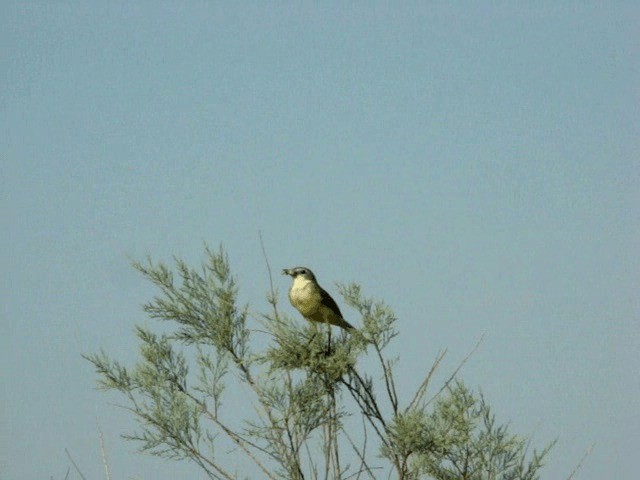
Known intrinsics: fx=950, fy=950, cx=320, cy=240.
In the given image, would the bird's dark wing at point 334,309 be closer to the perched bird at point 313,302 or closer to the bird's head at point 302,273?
the perched bird at point 313,302

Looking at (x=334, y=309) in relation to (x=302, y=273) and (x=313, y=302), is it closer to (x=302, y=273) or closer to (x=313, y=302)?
(x=313, y=302)

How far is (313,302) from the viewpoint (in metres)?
7.42

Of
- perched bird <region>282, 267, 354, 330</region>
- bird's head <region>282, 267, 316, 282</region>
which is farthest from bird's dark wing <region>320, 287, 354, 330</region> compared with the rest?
bird's head <region>282, 267, 316, 282</region>

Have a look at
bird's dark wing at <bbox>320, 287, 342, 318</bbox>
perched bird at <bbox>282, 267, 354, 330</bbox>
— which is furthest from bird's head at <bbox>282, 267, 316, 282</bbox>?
bird's dark wing at <bbox>320, 287, 342, 318</bbox>

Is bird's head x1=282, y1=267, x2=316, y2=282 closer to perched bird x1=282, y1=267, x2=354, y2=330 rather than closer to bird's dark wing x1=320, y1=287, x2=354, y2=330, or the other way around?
perched bird x1=282, y1=267, x2=354, y2=330

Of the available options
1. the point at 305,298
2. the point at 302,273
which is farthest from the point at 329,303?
the point at 302,273

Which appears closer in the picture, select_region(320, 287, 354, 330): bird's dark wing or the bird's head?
select_region(320, 287, 354, 330): bird's dark wing

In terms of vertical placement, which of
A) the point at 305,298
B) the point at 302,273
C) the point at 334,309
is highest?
the point at 302,273

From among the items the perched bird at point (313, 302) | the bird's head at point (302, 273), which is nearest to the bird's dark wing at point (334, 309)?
the perched bird at point (313, 302)

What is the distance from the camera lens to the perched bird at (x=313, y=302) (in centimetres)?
742

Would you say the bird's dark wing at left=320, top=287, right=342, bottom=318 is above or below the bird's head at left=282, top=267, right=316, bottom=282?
below

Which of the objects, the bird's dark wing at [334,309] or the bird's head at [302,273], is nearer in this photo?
the bird's dark wing at [334,309]

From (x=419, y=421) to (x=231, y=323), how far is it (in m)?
1.57

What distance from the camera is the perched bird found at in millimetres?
7418
